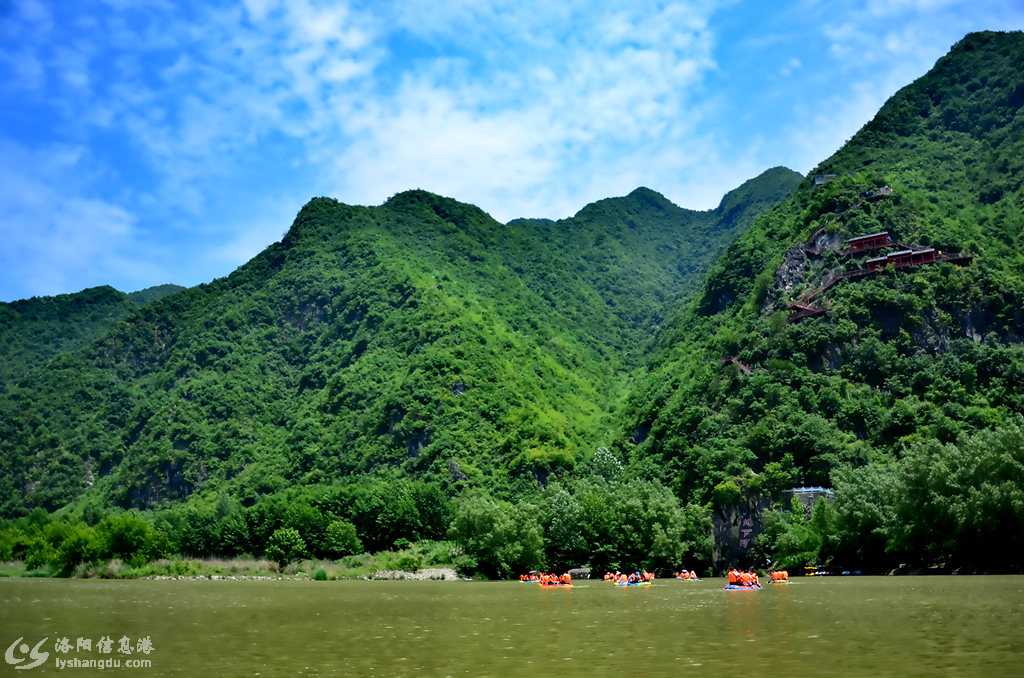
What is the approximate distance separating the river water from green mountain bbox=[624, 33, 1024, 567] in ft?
56.8

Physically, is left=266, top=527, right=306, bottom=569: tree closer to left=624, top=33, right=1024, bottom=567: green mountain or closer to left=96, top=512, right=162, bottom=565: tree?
→ left=96, top=512, right=162, bottom=565: tree

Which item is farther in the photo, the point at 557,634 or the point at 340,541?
the point at 340,541

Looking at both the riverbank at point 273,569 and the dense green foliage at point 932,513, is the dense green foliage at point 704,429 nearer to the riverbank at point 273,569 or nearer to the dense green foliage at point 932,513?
the dense green foliage at point 932,513

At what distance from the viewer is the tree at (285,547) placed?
359 feet

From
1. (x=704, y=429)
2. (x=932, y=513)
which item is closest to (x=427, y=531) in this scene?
(x=704, y=429)

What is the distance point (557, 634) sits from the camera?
1288 inches

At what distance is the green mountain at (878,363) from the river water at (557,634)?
17.3 m

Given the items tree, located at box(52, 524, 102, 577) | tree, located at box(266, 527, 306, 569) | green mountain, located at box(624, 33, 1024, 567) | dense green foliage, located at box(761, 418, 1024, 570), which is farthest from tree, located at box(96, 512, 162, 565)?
dense green foliage, located at box(761, 418, 1024, 570)

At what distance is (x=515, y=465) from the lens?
14812 cm

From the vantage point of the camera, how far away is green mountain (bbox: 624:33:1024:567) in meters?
72.2

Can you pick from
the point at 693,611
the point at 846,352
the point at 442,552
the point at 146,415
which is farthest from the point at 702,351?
the point at 146,415

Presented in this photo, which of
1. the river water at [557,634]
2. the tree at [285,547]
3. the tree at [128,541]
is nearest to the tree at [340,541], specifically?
the tree at [285,547]

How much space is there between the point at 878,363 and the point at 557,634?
94.3 meters

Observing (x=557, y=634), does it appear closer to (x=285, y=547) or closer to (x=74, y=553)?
(x=285, y=547)
